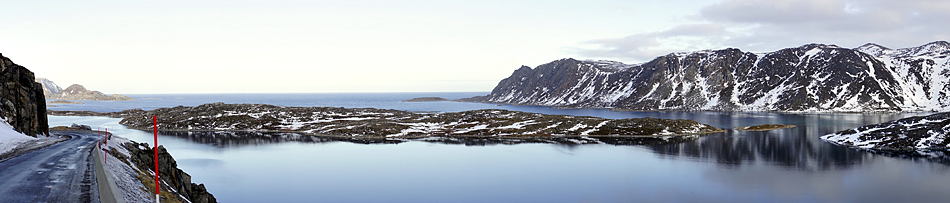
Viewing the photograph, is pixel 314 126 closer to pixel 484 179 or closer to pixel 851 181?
pixel 484 179

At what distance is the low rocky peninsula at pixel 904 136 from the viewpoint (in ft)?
247

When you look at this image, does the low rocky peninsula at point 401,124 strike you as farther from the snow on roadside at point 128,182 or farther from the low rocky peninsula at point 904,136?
the snow on roadside at point 128,182

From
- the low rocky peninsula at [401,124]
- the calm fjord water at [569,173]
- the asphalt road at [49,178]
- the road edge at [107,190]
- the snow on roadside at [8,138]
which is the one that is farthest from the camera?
the low rocky peninsula at [401,124]

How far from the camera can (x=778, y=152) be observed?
248 feet

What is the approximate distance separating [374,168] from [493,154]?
21400 mm

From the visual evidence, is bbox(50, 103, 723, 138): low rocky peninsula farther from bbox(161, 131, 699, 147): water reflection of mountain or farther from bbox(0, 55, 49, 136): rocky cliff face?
bbox(0, 55, 49, 136): rocky cliff face

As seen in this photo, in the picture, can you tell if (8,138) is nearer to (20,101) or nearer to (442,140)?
(20,101)

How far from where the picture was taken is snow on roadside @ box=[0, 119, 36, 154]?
128 feet

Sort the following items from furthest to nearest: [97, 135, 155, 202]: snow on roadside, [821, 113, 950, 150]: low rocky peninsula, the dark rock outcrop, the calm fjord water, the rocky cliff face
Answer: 1. [821, 113, 950, 150]: low rocky peninsula
2. the rocky cliff face
3. the calm fjord water
4. the dark rock outcrop
5. [97, 135, 155, 202]: snow on roadside

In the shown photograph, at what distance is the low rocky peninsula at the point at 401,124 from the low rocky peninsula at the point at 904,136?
2951cm

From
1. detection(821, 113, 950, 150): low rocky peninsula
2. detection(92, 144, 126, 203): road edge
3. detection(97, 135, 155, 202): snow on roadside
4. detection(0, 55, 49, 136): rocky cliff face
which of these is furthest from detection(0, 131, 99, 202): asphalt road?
detection(821, 113, 950, 150): low rocky peninsula

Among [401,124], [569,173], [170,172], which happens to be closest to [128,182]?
[170,172]

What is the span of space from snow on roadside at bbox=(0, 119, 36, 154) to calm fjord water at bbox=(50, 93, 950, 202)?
50.6 ft

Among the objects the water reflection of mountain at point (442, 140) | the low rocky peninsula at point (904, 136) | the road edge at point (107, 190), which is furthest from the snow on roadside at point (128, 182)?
the low rocky peninsula at point (904, 136)
